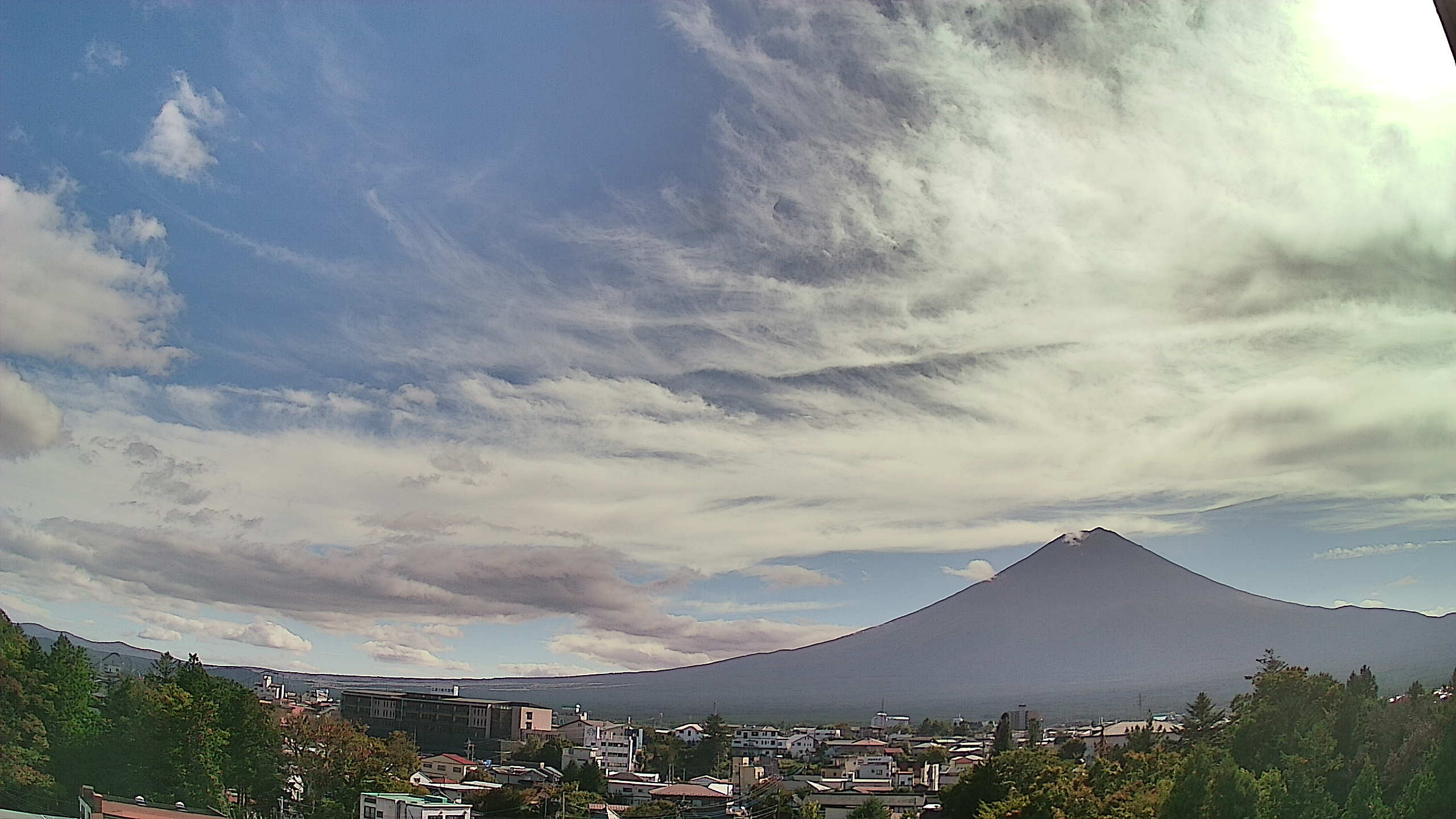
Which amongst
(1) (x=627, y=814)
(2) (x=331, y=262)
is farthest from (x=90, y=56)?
(1) (x=627, y=814)

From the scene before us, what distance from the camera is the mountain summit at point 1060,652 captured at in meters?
11.8

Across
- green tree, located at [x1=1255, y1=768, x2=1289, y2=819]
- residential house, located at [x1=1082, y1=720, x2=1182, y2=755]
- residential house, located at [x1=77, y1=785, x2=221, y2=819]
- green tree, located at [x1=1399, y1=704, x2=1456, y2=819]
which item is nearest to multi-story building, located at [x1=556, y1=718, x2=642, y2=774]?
residential house, located at [x1=77, y1=785, x2=221, y2=819]

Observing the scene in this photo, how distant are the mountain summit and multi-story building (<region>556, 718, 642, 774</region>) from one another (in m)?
0.66

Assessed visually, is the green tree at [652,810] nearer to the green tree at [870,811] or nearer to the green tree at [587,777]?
the green tree at [587,777]

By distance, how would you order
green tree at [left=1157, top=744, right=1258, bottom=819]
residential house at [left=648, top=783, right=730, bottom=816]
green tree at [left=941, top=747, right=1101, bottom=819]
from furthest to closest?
residential house at [left=648, top=783, right=730, bottom=816], green tree at [left=941, top=747, right=1101, bottom=819], green tree at [left=1157, top=744, right=1258, bottom=819]

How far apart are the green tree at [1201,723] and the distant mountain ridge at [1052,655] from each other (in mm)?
Result: 442

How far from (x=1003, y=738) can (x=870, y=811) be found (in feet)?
6.22

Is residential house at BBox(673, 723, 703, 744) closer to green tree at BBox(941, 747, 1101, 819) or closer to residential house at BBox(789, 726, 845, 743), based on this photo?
residential house at BBox(789, 726, 845, 743)

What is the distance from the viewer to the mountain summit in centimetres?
1184

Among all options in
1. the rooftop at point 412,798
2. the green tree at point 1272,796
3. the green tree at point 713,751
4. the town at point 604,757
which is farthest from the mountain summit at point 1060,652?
the green tree at point 1272,796

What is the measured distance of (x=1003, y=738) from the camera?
35.4 feet

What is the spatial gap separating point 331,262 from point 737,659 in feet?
20.6

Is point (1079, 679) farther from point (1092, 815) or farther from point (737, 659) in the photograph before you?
point (1092, 815)

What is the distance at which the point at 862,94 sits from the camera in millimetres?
8180
